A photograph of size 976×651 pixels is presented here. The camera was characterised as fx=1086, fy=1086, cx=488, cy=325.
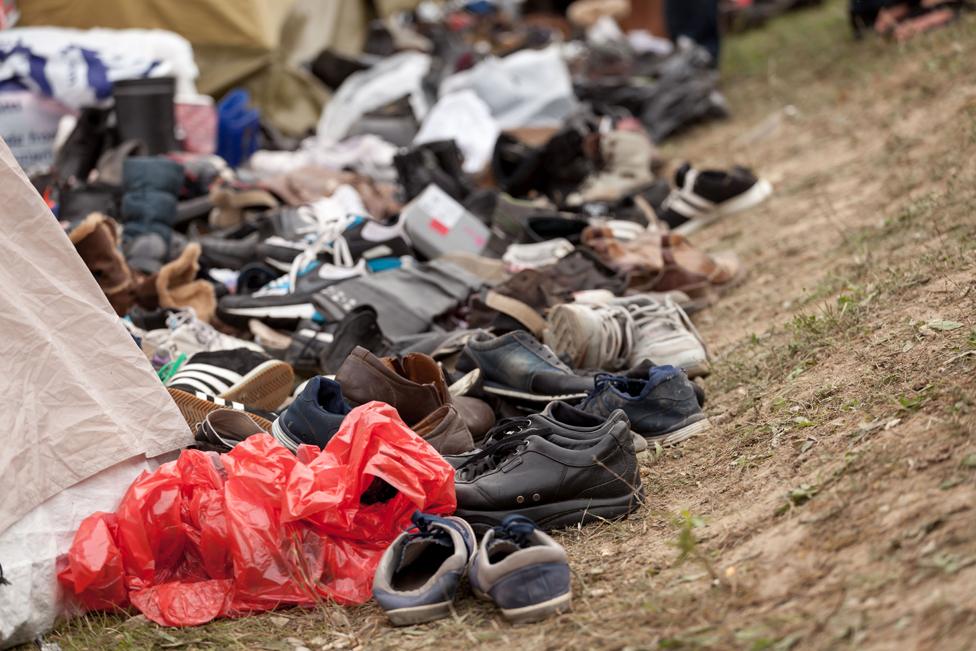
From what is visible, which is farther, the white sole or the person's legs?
the person's legs

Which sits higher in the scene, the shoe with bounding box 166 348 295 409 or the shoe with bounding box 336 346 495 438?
the shoe with bounding box 336 346 495 438

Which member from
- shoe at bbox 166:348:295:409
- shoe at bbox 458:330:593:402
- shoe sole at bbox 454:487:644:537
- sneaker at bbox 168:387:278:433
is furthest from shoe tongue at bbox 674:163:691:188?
shoe sole at bbox 454:487:644:537

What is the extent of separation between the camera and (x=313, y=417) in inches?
112

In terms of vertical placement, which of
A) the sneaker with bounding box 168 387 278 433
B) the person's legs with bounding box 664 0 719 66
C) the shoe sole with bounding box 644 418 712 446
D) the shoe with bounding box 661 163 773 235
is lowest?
the person's legs with bounding box 664 0 719 66

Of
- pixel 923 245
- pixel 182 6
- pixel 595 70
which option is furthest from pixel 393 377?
pixel 595 70

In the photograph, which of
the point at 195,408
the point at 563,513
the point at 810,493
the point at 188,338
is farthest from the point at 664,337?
the point at 188,338

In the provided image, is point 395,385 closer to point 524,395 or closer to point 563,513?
point 524,395

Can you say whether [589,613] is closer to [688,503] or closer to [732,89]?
[688,503]

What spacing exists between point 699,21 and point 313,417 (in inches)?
308

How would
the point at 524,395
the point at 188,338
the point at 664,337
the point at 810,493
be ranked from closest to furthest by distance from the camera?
the point at 810,493 → the point at 524,395 → the point at 664,337 → the point at 188,338

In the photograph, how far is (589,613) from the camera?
2.25m

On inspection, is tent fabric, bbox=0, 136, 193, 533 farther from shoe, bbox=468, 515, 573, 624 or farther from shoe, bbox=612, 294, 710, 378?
shoe, bbox=612, 294, 710, 378

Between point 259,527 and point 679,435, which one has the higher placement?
point 259,527

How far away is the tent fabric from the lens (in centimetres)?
256
